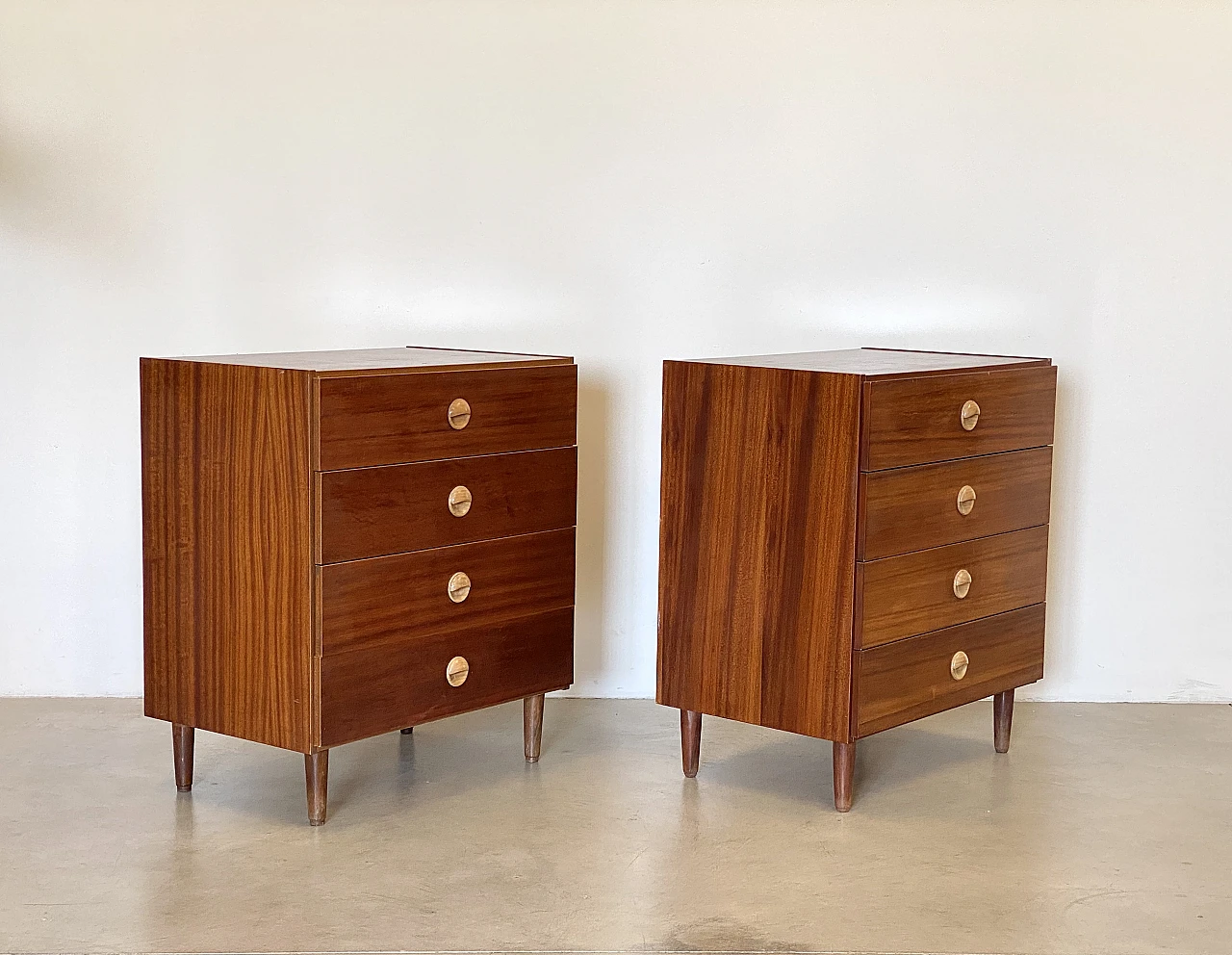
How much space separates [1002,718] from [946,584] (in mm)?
381

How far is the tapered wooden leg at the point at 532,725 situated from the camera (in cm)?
254

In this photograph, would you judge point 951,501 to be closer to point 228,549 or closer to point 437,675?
point 437,675

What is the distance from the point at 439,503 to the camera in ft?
7.45

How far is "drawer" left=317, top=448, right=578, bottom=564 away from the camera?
84.1 inches

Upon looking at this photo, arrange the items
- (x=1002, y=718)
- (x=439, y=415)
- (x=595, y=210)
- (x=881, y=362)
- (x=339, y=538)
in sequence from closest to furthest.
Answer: (x=339, y=538) → (x=439, y=415) → (x=881, y=362) → (x=1002, y=718) → (x=595, y=210)

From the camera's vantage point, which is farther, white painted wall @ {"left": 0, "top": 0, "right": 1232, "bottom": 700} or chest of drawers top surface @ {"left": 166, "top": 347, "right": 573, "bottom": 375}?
white painted wall @ {"left": 0, "top": 0, "right": 1232, "bottom": 700}

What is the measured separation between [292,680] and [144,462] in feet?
1.42

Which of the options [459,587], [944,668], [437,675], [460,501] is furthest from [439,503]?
[944,668]

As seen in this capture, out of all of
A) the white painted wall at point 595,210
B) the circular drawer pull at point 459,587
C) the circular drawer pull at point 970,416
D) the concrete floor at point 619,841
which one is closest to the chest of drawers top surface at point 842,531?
the circular drawer pull at point 970,416

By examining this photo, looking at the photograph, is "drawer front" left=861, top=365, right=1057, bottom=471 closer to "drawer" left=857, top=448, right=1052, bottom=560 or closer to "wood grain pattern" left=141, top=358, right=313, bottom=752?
"drawer" left=857, top=448, right=1052, bottom=560

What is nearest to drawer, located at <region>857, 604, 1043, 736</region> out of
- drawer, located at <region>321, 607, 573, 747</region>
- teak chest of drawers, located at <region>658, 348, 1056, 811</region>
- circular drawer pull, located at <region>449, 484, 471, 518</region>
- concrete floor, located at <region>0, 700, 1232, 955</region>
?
teak chest of drawers, located at <region>658, 348, 1056, 811</region>

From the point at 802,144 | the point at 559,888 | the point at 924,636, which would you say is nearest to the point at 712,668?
the point at 924,636

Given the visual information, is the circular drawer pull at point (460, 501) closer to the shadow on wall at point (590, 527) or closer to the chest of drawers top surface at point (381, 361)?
the chest of drawers top surface at point (381, 361)

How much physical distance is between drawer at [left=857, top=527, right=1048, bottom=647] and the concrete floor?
11.2 inches
